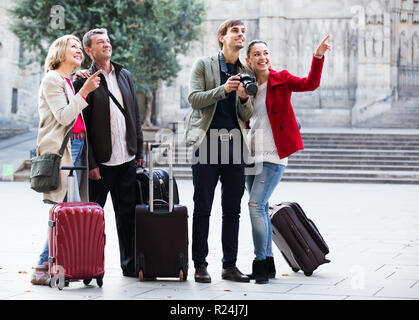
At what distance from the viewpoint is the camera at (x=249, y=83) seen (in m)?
5.36

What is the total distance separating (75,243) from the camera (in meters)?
5.28

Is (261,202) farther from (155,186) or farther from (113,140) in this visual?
(113,140)

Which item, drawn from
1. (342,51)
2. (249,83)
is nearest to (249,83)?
(249,83)

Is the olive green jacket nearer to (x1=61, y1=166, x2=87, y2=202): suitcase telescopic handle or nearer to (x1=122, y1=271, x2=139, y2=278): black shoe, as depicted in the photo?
(x1=61, y1=166, x2=87, y2=202): suitcase telescopic handle

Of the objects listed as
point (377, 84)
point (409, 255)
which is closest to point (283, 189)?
point (409, 255)

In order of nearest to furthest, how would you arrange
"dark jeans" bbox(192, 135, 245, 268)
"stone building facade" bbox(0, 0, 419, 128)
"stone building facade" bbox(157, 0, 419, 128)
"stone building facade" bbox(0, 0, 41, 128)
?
"dark jeans" bbox(192, 135, 245, 268) < "stone building facade" bbox(0, 0, 41, 128) < "stone building facade" bbox(0, 0, 419, 128) < "stone building facade" bbox(157, 0, 419, 128)

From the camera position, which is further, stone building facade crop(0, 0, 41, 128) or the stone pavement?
stone building facade crop(0, 0, 41, 128)

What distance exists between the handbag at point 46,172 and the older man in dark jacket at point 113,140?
0.37 metres

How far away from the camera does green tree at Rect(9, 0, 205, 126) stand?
21109 millimetres

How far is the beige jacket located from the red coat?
4.90ft

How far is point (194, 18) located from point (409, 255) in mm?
21660

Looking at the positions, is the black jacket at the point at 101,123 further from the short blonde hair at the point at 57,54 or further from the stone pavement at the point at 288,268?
the stone pavement at the point at 288,268

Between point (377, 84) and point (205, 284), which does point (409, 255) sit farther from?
point (377, 84)

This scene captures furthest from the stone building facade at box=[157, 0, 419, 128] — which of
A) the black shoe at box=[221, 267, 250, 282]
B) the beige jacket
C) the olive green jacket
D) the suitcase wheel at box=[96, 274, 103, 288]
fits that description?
the suitcase wheel at box=[96, 274, 103, 288]
